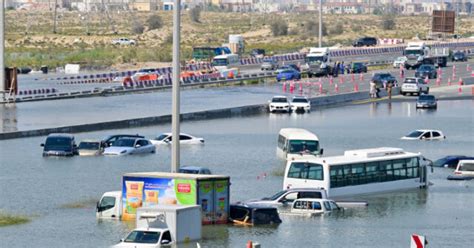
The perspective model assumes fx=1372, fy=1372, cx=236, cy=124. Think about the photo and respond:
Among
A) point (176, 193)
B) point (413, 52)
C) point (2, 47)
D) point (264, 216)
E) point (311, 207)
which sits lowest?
point (413, 52)

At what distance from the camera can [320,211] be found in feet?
129

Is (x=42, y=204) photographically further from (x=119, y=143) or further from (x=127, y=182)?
(x=119, y=143)

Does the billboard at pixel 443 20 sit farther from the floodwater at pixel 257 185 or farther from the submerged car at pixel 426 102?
the floodwater at pixel 257 185

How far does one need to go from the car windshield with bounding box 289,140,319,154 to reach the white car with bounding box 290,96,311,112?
2347 cm

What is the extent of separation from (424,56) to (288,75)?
16.2 metres

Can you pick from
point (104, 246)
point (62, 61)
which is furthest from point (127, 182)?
point (62, 61)

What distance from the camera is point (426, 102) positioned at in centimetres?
8025

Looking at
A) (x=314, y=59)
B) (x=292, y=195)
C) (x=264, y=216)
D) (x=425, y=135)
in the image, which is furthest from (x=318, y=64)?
(x=264, y=216)

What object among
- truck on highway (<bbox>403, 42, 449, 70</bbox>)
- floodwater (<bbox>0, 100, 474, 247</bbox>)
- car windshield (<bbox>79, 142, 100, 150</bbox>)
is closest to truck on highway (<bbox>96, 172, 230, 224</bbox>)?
floodwater (<bbox>0, 100, 474, 247</bbox>)

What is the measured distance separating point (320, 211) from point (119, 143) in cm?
1796

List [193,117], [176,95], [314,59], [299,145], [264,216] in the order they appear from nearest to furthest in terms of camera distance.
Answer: [176,95], [264,216], [299,145], [193,117], [314,59]

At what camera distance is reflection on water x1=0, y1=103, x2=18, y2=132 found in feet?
203

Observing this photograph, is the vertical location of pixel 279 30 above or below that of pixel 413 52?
below

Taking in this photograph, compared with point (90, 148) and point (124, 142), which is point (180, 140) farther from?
point (90, 148)
